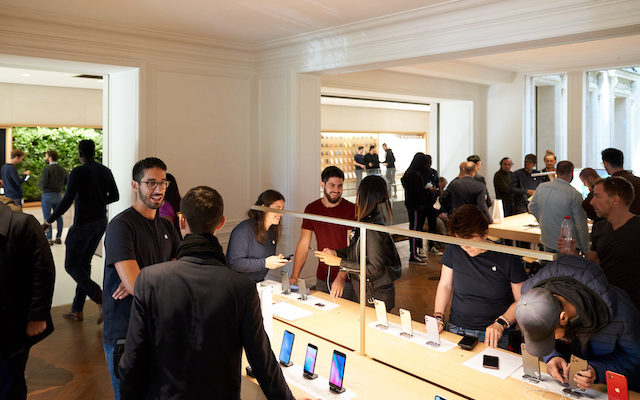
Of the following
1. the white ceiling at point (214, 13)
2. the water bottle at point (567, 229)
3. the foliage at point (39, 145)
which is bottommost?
the water bottle at point (567, 229)

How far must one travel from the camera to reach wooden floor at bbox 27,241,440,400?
3.74 metres

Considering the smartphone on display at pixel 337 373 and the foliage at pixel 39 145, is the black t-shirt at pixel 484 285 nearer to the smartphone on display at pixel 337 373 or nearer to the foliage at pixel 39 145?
the smartphone on display at pixel 337 373

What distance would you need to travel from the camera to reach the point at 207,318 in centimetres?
171

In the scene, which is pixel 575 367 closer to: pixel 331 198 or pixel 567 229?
pixel 331 198

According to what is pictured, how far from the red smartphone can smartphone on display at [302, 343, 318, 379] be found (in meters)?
1.12

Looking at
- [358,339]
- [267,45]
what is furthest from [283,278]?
[267,45]

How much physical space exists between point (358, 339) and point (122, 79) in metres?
4.37

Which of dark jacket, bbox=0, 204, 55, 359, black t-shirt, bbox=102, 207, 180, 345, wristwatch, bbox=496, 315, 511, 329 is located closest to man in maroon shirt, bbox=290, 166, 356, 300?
wristwatch, bbox=496, 315, 511, 329

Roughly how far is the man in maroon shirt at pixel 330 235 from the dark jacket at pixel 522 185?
16.7ft

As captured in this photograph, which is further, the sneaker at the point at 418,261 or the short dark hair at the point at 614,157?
the sneaker at the point at 418,261

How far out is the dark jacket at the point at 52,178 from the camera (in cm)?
903

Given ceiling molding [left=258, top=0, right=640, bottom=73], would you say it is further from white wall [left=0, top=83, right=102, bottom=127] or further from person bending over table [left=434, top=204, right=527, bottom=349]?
white wall [left=0, top=83, right=102, bottom=127]

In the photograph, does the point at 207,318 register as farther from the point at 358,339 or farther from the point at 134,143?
the point at 134,143

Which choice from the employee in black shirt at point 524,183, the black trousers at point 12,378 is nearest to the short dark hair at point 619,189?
the black trousers at point 12,378
